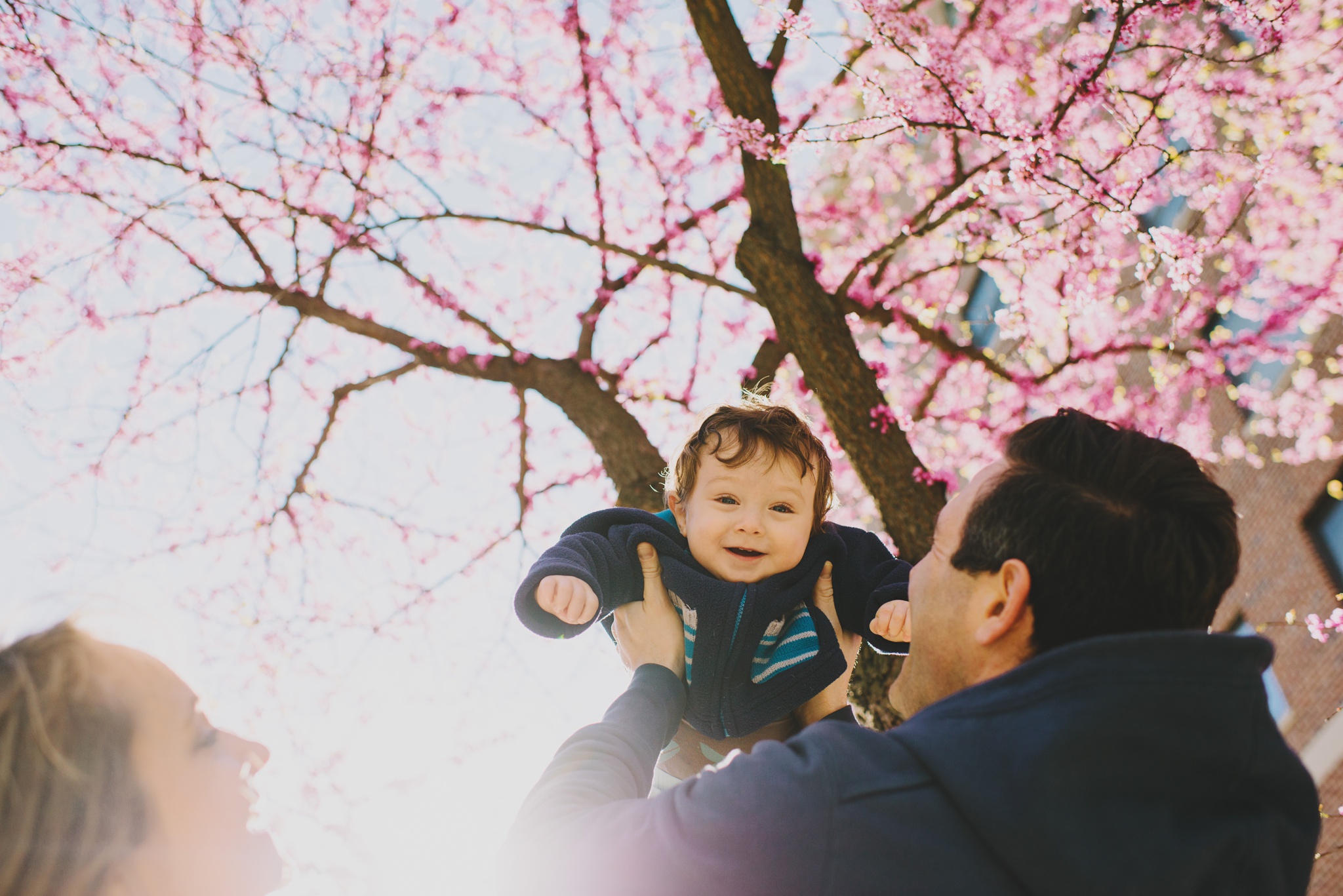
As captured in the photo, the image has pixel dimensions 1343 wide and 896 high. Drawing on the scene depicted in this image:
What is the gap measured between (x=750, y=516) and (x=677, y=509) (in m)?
0.37

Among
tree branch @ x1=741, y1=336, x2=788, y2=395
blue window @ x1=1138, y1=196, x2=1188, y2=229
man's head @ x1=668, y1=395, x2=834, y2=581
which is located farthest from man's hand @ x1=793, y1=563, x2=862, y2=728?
blue window @ x1=1138, y1=196, x2=1188, y2=229

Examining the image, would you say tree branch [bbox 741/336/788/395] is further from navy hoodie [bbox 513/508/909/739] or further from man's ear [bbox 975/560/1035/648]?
man's ear [bbox 975/560/1035/648]

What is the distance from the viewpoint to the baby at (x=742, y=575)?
7.04 feet

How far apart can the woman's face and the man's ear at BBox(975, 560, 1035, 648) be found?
138cm

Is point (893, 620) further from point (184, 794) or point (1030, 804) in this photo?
point (184, 794)

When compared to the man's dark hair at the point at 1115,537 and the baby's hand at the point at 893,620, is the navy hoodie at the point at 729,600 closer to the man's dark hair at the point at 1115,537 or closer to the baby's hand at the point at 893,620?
the baby's hand at the point at 893,620

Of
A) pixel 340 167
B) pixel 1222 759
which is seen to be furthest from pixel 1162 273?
pixel 1222 759

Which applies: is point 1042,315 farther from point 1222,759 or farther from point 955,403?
point 1222,759

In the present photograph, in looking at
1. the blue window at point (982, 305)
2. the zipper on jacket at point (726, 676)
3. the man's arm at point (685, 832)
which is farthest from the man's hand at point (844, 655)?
the blue window at point (982, 305)

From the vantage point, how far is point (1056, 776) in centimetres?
110

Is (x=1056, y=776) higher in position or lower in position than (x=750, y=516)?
lower

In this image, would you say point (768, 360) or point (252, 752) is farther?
point (768, 360)

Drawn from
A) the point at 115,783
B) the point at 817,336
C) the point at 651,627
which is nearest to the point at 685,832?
the point at 115,783

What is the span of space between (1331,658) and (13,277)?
11818 mm
